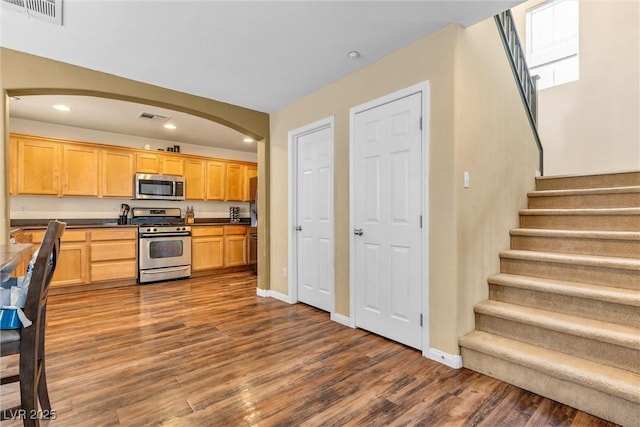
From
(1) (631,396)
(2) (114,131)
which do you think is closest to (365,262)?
(1) (631,396)

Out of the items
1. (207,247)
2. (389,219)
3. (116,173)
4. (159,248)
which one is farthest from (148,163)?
(389,219)

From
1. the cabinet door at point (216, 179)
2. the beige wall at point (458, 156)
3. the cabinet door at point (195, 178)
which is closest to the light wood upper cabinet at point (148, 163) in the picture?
the cabinet door at point (195, 178)

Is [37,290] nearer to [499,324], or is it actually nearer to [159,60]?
[159,60]

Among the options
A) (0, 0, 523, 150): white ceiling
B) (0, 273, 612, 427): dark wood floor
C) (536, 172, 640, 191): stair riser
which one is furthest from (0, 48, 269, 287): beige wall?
(536, 172, 640, 191): stair riser

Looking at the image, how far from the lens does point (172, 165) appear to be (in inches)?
217

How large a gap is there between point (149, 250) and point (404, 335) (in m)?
4.11

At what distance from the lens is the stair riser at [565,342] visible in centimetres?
177

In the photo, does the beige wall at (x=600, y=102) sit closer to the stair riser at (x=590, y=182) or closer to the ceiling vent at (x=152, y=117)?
the stair riser at (x=590, y=182)

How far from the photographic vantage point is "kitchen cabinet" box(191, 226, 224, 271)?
5.39 metres

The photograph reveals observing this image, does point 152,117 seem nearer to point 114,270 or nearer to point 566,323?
point 114,270

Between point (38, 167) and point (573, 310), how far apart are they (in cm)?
623

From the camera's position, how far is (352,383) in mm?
2014

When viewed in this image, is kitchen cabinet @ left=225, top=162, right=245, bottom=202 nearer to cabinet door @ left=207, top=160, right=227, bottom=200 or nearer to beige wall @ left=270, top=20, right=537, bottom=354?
cabinet door @ left=207, top=160, right=227, bottom=200

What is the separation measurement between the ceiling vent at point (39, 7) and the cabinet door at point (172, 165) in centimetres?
333
